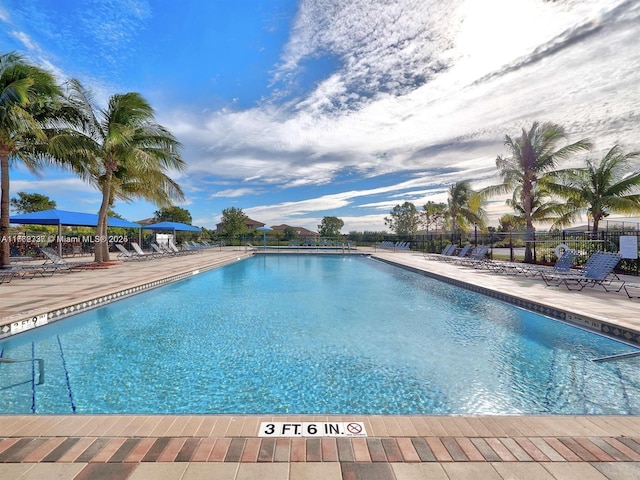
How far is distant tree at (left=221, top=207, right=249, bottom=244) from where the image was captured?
122ft

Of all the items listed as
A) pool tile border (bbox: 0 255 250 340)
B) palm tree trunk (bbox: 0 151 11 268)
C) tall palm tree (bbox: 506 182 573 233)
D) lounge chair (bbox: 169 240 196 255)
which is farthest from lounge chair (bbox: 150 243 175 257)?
tall palm tree (bbox: 506 182 573 233)

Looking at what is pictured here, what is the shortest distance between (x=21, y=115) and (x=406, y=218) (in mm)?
37900

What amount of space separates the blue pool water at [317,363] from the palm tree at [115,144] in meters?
7.23

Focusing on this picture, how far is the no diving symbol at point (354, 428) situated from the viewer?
2.03 m

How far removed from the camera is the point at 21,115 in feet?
29.6

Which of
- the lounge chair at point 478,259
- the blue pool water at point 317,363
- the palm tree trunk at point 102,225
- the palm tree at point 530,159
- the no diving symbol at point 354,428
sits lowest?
the blue pool water at point 317,363

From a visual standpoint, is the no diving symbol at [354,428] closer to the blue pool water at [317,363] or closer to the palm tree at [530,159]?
the blue pool water at [317,363]

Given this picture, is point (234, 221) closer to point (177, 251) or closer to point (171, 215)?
point (171, 215)

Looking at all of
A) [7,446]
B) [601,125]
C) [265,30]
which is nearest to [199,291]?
[7,446]

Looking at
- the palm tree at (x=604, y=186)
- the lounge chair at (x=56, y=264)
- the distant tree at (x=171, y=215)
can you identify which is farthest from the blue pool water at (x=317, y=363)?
the distant tree at (x=171, y=215)

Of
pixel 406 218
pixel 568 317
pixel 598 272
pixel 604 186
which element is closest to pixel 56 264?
pixel 568 317

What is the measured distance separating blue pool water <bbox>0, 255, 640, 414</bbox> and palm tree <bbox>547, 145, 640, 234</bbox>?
9.07m

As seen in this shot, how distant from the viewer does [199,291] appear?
8.54 m

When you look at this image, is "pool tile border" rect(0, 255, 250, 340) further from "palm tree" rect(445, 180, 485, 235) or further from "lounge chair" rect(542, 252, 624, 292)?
"palm tree" rect(445, 180, 485, 235)
